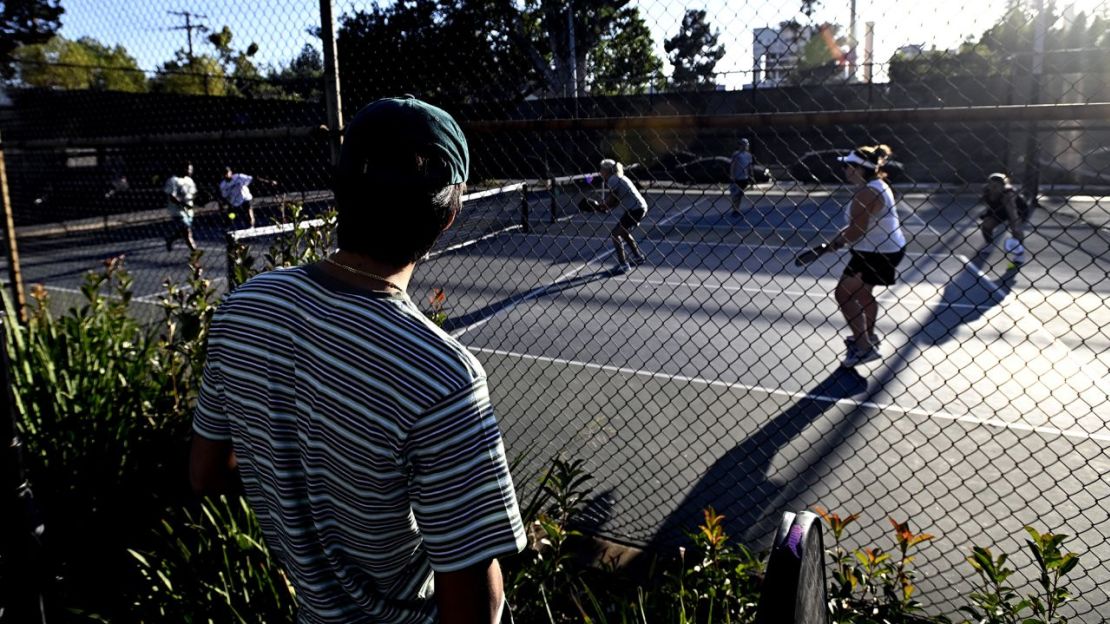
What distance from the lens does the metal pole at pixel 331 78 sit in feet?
11.7

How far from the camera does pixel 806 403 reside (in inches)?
257

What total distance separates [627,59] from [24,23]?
5736 mm

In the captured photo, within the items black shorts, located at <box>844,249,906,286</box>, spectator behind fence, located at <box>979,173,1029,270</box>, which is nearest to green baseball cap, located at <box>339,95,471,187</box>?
black shorts, located at <box>844,249,906,286</box>

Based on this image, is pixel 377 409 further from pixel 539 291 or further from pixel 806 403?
pixel 539 291

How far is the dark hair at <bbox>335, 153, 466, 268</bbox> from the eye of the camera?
52.9 inches

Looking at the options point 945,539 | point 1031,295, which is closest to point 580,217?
point 1031,295

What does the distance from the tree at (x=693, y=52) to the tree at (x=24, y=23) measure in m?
5.10

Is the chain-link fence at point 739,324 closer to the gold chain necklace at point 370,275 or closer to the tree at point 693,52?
the tree at point 693,52

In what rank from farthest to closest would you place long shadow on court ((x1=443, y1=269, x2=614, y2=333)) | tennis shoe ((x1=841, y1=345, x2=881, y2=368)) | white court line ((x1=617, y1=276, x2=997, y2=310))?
white court line ((x1=617, y1=276, x2=997, y2=310))
long shadow on court ((x1=443, y1=269, x2=614, y2=333))
tennis shoe ((x1=841, y1=345, x2=881, y2=368))

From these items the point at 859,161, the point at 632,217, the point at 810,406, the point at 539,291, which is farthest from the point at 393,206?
the point at 632,217

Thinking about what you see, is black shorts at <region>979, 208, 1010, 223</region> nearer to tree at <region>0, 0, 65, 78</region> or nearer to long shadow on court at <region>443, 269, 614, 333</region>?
long shadow on court at <region>443, 269, 614, 333</region>

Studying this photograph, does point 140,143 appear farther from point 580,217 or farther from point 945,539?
point 580,217

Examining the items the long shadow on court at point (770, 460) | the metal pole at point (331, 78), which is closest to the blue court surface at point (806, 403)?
the long shadow on court at point (770, 460)

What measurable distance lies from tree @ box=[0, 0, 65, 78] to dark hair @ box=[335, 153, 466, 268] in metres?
6.30
